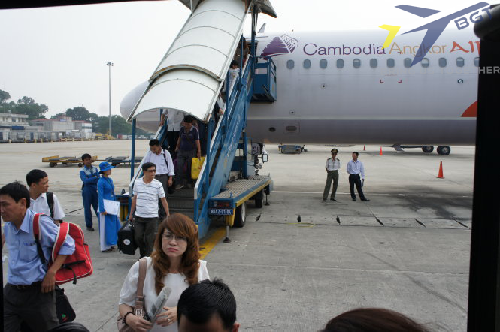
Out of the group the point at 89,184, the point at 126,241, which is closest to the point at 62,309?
the point at 126,241

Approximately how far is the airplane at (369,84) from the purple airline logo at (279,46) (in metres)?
0.03

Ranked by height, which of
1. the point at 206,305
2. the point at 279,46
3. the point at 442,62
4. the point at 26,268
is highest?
the point at 279,46

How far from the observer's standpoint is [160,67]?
8.74 metres

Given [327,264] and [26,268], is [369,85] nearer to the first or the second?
[327,264]

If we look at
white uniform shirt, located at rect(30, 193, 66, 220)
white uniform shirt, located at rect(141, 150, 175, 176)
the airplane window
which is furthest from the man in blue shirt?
the airplane window

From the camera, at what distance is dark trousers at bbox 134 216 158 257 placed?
6.54 meters

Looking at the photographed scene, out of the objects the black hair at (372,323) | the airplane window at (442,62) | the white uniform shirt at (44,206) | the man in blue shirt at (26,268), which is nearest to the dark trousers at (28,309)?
the man in blue shirt at (26,268)

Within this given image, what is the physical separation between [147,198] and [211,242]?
2.26 m

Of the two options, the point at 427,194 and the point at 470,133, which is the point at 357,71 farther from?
the point at 427,194

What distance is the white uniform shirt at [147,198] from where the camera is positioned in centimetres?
648

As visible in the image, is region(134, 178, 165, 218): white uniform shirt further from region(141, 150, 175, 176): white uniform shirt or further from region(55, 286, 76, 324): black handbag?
region(55, 286, 76, 324): black handbag

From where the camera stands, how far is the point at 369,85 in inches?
479

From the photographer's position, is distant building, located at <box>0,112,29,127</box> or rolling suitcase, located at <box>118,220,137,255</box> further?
distant building, located at <box>0,112,29,127</box>

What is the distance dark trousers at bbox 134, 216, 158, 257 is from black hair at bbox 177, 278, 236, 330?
4.72 metres
